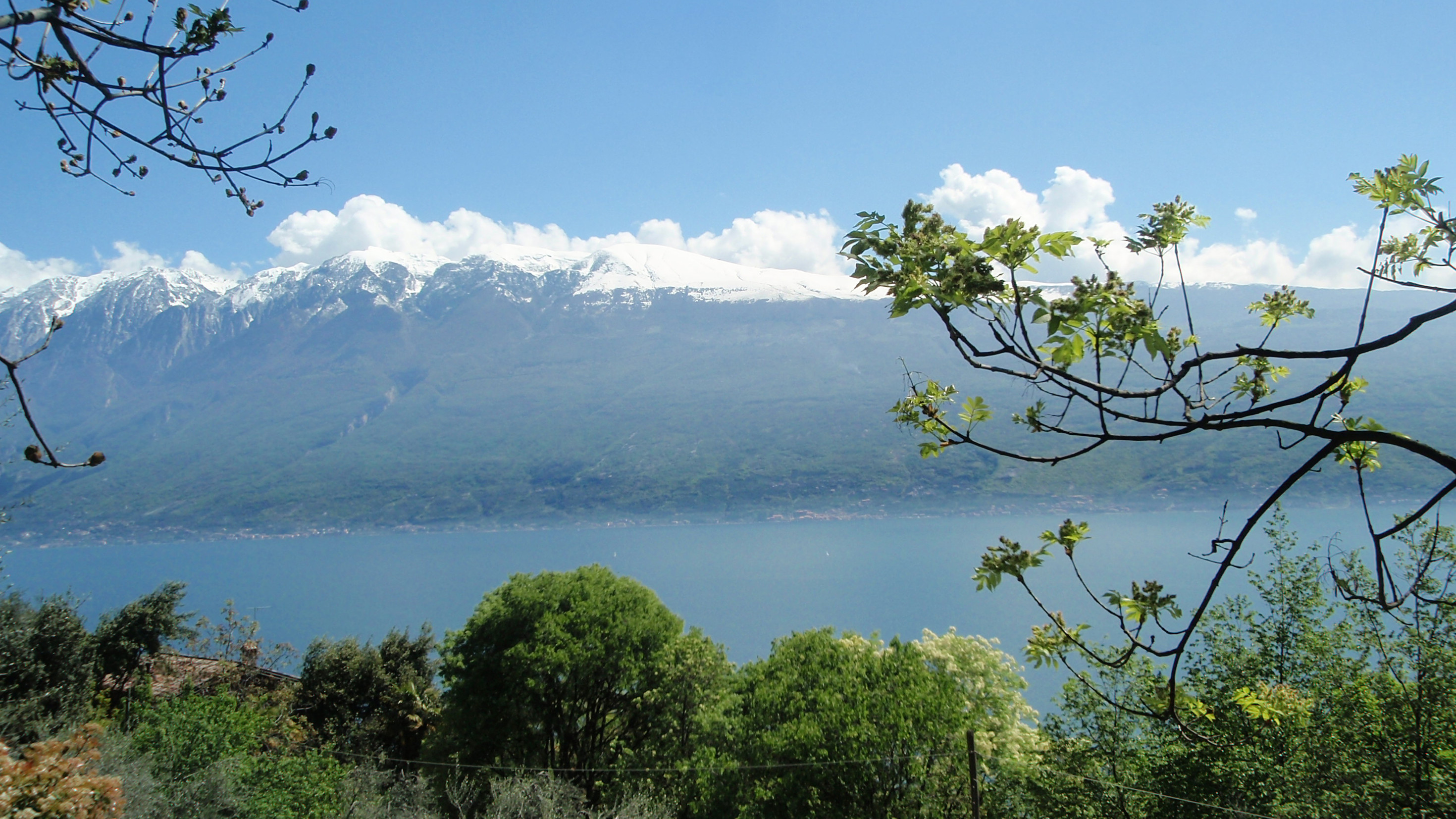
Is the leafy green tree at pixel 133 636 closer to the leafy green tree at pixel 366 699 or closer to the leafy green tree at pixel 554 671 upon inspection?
the leafy green tree at pixel 366 699

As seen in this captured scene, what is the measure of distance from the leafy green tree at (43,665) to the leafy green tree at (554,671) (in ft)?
23.2

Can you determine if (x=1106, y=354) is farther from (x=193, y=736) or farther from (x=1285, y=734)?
(x=193, y=736)

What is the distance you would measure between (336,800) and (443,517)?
615 ft

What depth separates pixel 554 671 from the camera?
17281mm

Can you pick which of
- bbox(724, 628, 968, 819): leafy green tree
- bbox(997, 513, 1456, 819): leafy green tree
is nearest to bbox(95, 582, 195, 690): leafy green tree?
bbox(724, 628, 968, 819): leafy green tree

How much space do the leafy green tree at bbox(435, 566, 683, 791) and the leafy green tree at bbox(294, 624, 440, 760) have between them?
3201 millimetres

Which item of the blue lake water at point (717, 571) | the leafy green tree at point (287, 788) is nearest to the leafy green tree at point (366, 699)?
the leafy green tree at point (287, 788)

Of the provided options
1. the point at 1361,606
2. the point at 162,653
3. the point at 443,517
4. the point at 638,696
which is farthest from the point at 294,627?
the point at 443,517

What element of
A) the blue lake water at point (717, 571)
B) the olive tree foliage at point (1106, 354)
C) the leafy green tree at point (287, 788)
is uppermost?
the olive tree foliage at point (1106, 354)

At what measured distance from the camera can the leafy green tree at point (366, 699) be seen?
20.4 meters

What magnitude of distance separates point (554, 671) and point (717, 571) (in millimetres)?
94169

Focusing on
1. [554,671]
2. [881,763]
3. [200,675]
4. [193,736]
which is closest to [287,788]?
[193,736]

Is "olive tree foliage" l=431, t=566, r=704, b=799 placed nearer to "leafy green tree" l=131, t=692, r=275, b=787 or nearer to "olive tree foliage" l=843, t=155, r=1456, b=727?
"leafy green tree" l=131, t=692, r=275, b=787

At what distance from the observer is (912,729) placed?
41.4ft
